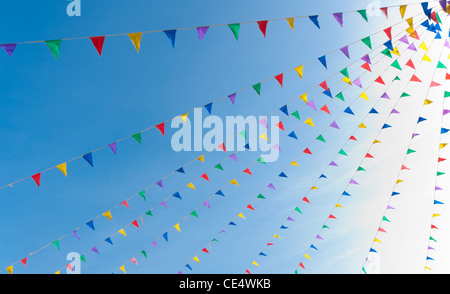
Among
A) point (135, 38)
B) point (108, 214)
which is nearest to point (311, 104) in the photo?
point (135, 38)

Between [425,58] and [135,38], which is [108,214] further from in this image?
[425,58]

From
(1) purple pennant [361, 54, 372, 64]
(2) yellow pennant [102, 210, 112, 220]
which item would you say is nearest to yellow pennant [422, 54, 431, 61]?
(1) purple pennant [361, 54, 372, 64]

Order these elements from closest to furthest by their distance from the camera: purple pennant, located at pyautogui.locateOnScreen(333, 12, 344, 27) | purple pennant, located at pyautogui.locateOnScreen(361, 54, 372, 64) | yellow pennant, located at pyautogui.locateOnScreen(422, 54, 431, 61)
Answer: purple pennant, located at pyautogui.locateOnScreen(333, 12, 344, 27)
purple pennant, located at pyautogui.locateOnScreen(361, 54, 372, 64)
yellow pennant, located at pyautogui.locateOnScreen(422, 54, 431, 61)

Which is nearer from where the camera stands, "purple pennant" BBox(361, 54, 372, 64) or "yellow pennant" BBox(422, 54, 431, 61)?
"purple pennant" BBox(361, 54, 372, 64)

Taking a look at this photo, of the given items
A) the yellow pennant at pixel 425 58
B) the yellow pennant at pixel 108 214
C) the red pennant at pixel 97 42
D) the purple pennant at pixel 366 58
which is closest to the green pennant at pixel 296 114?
the purple pennant at pixel 366 58

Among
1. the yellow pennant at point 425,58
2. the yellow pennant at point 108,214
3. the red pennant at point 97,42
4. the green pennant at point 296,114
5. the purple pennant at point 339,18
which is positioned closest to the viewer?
the red pennant at point 97,42

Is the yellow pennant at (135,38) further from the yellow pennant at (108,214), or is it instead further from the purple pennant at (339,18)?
the yellow pennant at (108,214)

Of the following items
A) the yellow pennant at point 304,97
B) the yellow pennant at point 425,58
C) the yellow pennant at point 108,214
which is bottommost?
the yellow pennant at point 108,214

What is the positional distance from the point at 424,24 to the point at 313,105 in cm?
257

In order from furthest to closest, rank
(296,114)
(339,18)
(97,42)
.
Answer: (296,114)
(339,18)
(97,42)

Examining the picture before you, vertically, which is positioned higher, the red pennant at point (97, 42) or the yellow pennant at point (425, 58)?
the yellow pennant at point (425, 58)

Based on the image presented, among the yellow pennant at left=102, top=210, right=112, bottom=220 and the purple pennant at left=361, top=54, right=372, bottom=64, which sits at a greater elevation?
the purple pennant at left=361, top=54, right=372, bottom=64

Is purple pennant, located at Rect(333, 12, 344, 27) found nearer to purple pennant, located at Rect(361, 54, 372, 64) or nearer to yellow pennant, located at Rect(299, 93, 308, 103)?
purple pennant, located at Rect(361, 54, 372, 64)
